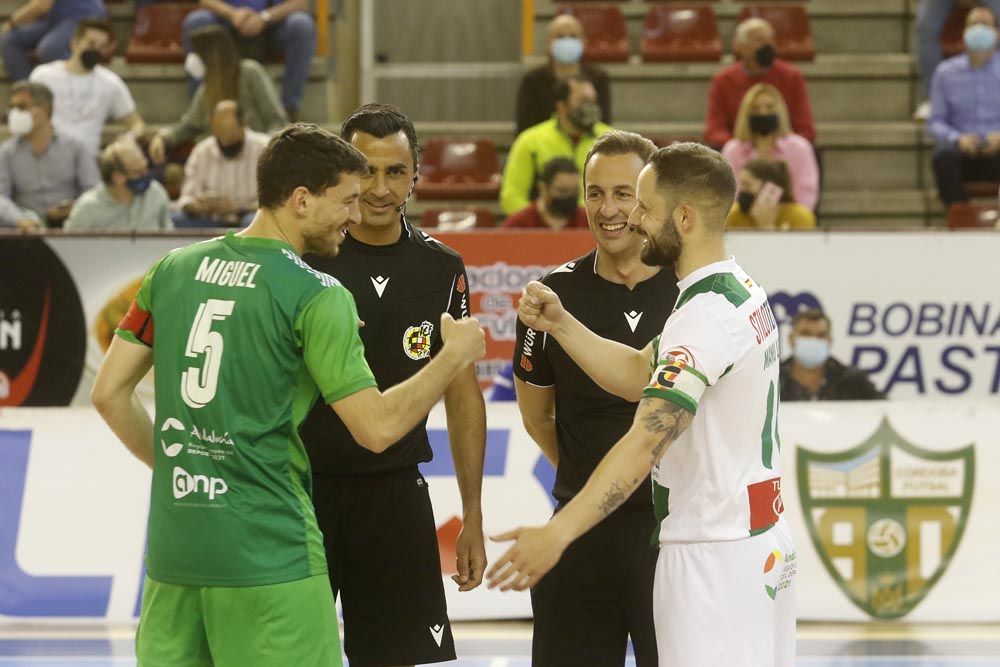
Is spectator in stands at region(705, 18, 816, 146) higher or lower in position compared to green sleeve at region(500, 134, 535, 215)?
higher

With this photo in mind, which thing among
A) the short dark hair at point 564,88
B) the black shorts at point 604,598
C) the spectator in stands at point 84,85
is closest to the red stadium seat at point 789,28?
the short dark hair at point 564,88

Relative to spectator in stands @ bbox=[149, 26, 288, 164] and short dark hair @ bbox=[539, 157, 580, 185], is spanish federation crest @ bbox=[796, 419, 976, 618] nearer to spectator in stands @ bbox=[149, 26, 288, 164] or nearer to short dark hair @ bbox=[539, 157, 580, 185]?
short dark hair @ bbox=[539, 157, 580, 185]

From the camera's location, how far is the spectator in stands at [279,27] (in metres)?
13.6

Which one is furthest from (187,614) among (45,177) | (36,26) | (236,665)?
(36,26)

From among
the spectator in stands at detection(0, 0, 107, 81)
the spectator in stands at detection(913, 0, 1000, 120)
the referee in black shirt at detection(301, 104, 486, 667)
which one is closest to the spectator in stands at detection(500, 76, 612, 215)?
the spectator in stands at detection(913, 0, 1000, 120)

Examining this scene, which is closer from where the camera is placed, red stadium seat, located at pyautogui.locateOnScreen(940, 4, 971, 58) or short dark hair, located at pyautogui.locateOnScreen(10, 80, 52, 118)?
short dark hair, located at pyautogui.locateOnScreen(10, 80, 52, 118)

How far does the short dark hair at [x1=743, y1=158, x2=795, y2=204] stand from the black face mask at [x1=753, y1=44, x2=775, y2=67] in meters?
2.02

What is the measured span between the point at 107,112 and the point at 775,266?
663 centimetres

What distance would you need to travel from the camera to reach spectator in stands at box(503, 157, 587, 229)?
9.99 m

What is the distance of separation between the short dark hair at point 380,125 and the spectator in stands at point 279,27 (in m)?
9.21

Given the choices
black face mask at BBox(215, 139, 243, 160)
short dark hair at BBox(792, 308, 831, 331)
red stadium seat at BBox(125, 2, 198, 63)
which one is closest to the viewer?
short dark hair at BBox(792, 308, 831, 331)

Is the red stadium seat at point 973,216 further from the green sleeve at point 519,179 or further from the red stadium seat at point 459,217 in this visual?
the red stadium seat at point 459,217

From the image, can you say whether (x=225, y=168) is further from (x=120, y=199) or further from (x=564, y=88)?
(x=564, y=88)

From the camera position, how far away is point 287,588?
374 cm
